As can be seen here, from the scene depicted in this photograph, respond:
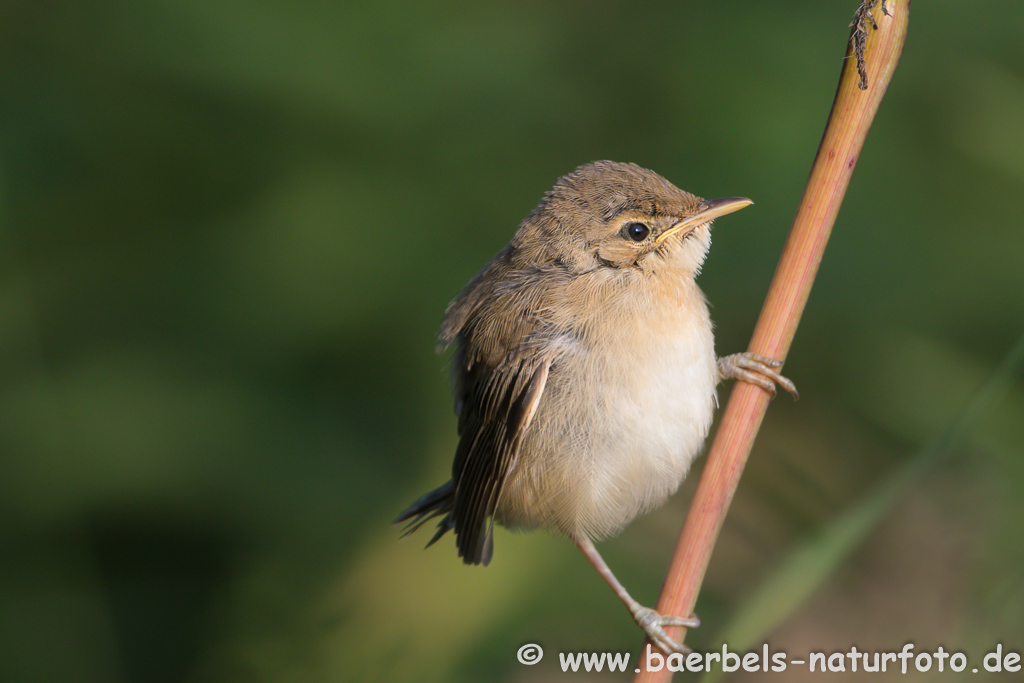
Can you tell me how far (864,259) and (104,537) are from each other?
9.00 ft

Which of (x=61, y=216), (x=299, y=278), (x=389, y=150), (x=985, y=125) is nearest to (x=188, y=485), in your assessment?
(x=299, y=278)

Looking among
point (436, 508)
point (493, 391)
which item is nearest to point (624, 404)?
point (493, 391)

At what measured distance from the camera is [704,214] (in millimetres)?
1742

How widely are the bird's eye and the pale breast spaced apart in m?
0.13

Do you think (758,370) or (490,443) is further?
(490,443)

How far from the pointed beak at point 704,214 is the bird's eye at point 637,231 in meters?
0.04

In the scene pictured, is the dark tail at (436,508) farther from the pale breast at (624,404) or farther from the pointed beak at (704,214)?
the pointed beak at (704,214)

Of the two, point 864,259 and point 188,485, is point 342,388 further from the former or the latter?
point 864,259

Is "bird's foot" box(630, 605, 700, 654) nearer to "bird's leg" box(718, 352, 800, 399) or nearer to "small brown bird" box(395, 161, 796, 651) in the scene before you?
"small brown bird" box(395, 161, 796, 651)

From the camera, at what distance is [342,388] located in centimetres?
253

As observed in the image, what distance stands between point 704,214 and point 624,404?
1.66 ft

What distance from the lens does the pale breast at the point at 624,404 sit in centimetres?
179

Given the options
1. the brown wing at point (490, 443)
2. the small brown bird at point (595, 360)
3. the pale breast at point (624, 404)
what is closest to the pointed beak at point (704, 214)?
the small brown bird at point (595, 360)

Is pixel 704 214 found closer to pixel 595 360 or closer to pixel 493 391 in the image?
pixel 595 360
